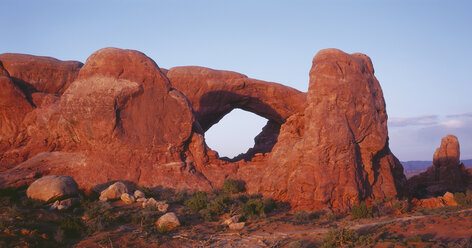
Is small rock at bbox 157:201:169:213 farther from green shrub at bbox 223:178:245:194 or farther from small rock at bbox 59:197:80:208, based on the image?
green shrub at bbox 223:178:245:194

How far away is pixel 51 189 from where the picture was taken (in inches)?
489

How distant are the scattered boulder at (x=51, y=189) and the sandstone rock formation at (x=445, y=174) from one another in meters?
16.7

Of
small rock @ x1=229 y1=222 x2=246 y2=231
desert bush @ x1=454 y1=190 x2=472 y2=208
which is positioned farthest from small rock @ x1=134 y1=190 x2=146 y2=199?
desert bush @ x1=454 y1=190 x2=472 y2=208

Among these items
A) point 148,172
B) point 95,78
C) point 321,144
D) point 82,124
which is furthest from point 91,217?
point 321,144

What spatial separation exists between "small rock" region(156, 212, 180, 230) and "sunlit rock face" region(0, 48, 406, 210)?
12.8ft

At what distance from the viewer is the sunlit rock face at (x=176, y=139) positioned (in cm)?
1451

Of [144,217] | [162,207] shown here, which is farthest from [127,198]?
[144,217]

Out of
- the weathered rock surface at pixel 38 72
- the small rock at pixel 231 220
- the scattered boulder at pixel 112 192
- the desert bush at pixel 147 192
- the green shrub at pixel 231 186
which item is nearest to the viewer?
the small rock at pixel 231 220

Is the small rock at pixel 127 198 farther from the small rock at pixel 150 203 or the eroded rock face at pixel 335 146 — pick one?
the eroded rock face at pixel 335 146

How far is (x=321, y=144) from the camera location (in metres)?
14.5

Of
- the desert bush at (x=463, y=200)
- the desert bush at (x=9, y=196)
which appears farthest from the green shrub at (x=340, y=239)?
the desert bush at (x=9, y=196)

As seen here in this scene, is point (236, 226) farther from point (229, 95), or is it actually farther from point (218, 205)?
point (229, 95)

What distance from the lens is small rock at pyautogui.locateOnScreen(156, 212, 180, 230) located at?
1134 centimetres

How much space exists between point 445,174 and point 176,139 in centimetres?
1535
